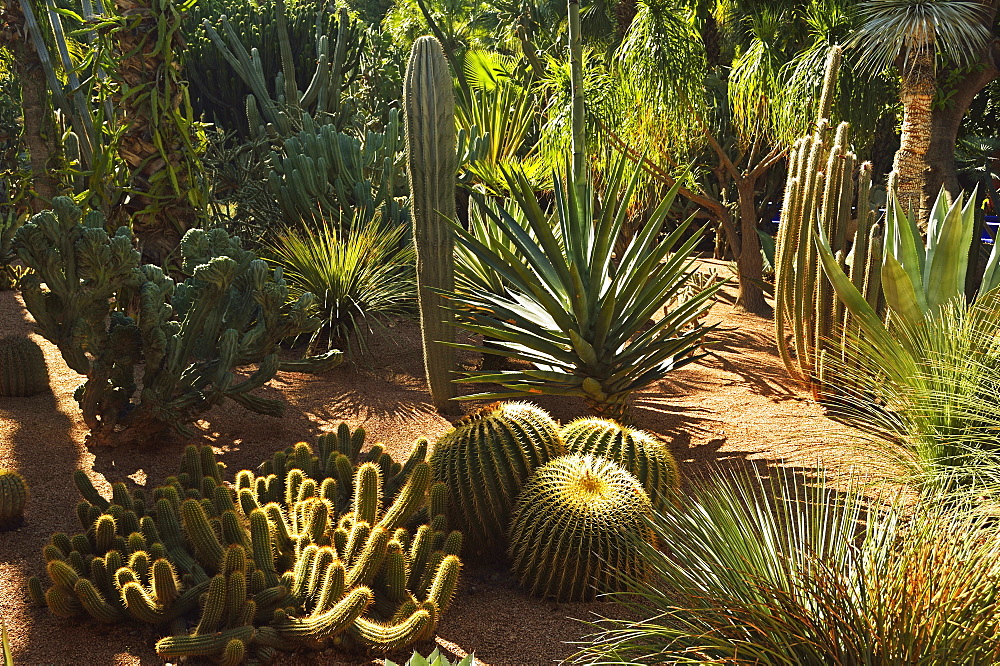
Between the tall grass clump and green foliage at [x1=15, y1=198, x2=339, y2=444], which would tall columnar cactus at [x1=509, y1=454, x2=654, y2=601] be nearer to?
the tall grass clump

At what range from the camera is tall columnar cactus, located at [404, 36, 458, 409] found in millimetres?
4711

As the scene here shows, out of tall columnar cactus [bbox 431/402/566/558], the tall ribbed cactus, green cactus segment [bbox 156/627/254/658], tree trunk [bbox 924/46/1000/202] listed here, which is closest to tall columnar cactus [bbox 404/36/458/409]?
tall columnar cactus [bbox 431/402/566/558]

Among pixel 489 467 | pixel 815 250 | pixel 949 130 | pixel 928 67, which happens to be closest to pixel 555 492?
pixel 489 467

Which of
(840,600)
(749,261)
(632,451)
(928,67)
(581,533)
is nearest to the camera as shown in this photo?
(840,600)

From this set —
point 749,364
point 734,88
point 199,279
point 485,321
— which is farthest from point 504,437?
point 734,88

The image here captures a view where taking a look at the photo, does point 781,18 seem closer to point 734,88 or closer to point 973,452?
point 734,88

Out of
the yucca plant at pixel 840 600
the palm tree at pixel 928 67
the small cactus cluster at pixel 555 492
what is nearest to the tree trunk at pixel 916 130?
the palm tree at pixel 928 67

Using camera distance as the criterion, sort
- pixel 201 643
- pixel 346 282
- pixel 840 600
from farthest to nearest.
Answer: pixel 346 282 → pixel 201 643 → pixel 840 600

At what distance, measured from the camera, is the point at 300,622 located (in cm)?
268

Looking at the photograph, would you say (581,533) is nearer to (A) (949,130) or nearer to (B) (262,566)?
(B) (262,566)

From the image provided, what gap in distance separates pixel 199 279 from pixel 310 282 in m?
2.03

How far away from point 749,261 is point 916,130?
2035 mm

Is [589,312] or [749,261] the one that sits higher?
[589,312]

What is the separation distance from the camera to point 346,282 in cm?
621
